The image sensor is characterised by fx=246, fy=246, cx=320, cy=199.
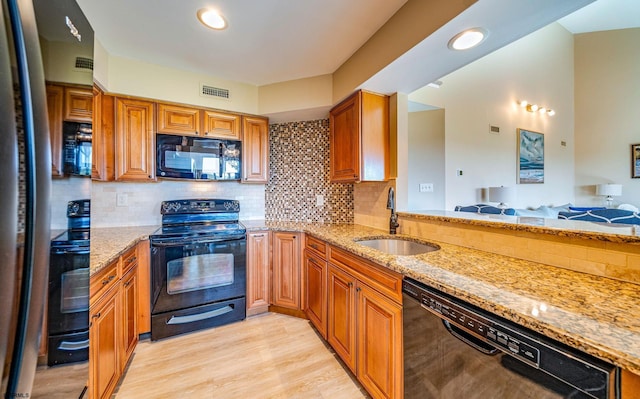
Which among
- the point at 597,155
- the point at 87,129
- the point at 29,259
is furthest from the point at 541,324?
the point at 597,155

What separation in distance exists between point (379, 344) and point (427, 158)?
10.9 feet

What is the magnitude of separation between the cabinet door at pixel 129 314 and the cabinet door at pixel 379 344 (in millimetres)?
1583

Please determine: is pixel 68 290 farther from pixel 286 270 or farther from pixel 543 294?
pixel 286 270

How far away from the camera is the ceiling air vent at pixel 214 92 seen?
2473 millimetres

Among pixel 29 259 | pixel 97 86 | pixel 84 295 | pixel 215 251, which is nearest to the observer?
pixel 29 259

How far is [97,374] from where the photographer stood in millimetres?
1299

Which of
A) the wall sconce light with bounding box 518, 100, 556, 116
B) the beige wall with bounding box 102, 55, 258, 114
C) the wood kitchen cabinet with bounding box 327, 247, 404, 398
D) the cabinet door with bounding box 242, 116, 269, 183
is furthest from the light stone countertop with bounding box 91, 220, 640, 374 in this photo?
the wall sconce light with bounding box 518, 100, 556, 116

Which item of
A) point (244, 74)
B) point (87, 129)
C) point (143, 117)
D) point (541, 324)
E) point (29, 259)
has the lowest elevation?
point (541, 324)

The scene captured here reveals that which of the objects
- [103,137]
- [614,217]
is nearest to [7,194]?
[103,137]

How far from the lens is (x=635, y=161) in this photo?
5254 millimetres

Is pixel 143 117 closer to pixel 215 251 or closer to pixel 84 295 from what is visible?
pixel 215 251

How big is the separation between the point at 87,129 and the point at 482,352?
132 centimetres

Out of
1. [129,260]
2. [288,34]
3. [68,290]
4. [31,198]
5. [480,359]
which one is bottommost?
[480,359]

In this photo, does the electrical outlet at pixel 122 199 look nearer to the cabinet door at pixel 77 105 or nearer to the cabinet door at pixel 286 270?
the cabinet door at pixel 286 270
